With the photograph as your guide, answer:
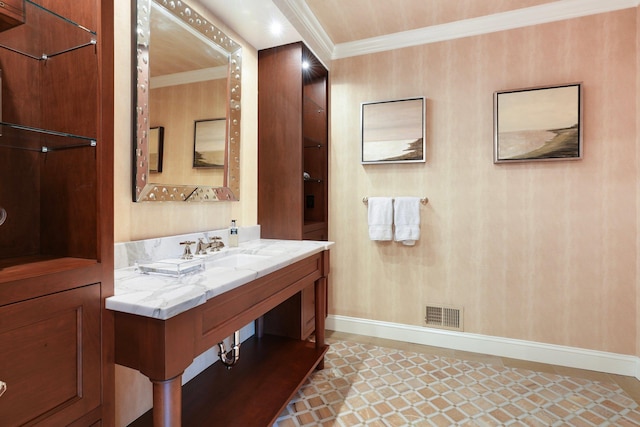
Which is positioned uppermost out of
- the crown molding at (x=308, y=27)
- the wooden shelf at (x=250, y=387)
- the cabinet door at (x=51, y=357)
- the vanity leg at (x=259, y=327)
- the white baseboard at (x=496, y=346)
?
the crown molding at (x=308, y=27)

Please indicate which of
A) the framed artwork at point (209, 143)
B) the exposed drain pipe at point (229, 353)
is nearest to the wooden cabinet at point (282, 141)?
the framed artwork at point (209, 143)

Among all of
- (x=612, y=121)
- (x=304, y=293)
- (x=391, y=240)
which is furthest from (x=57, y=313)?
(x=612, y=121)

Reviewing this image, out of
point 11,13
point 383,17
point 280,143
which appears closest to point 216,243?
point 280,143

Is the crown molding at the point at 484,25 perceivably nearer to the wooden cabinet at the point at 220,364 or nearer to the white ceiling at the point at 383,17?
the white ceiling at the point at 383,17

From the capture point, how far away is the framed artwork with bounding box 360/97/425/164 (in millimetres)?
2467

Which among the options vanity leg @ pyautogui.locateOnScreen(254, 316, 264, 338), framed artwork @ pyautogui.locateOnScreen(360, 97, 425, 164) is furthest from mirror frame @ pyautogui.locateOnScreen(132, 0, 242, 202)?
framed artwork @ pyautogui.locateOnScreen(360, 97, 425, 164)

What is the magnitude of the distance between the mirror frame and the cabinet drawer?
514 millimetres

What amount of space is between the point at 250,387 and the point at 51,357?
104 cm

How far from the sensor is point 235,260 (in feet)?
5.44

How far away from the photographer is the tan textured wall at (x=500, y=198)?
6.85 ft

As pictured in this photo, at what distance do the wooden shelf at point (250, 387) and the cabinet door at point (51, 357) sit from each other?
2.16ft

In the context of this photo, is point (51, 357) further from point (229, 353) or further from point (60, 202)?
point (229, 353)

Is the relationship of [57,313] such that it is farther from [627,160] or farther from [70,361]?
[627,160]

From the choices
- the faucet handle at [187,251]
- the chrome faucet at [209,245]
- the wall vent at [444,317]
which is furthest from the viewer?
the wall vent at [444,317]
